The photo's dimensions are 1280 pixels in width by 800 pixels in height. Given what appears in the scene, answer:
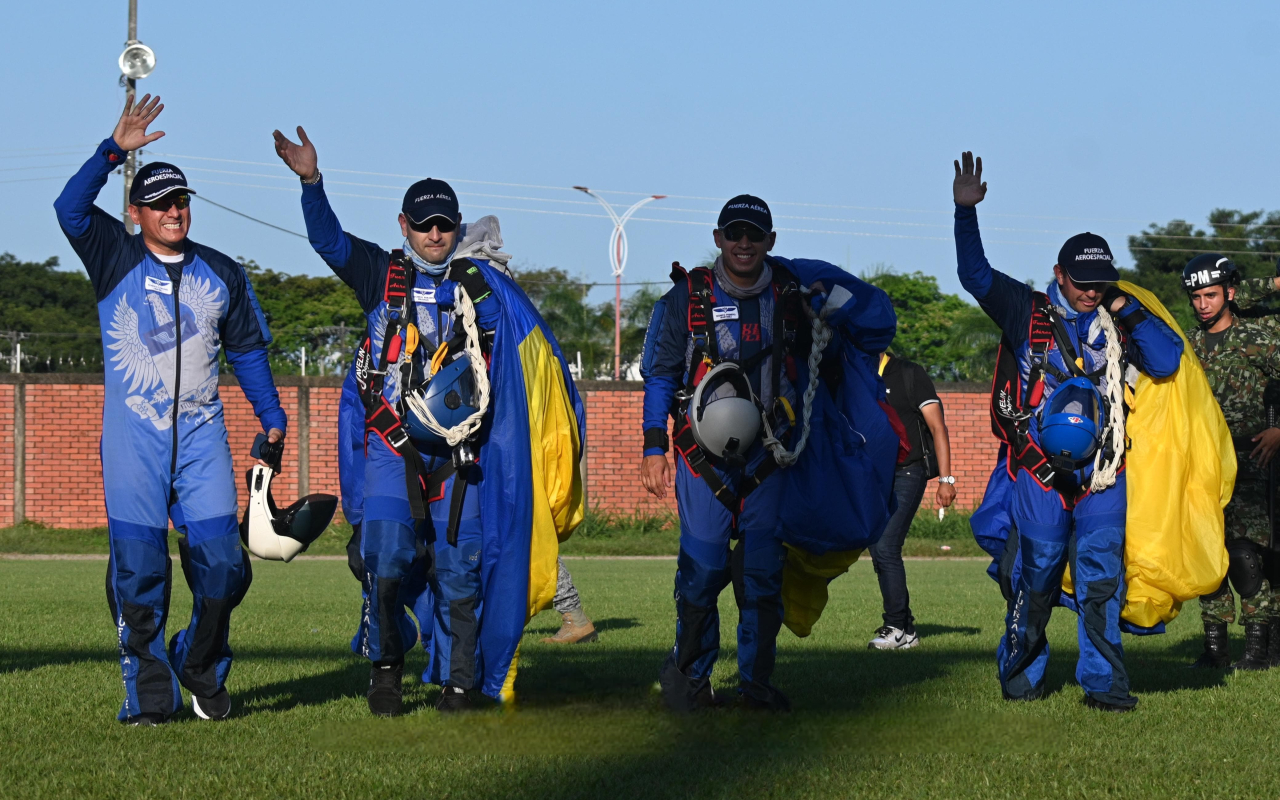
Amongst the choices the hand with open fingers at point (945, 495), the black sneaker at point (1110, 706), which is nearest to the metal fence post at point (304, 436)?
the hand with open fingers at point (945, 495)

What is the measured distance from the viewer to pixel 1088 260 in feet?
22.0

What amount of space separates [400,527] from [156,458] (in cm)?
103

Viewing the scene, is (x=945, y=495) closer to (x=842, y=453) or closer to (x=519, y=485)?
(x=842, y=453)

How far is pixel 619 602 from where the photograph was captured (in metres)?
12.5

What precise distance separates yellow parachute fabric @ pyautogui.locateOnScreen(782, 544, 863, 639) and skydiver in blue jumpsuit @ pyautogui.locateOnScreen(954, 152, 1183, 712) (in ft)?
2.72

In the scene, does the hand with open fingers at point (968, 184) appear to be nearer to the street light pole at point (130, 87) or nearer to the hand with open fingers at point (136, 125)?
the hand with open fingers at point (136, 125)

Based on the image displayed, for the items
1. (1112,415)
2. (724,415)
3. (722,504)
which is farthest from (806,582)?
(1112,415)

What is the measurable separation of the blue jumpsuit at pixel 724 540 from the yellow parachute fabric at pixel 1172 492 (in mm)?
1564

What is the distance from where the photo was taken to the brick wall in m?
25.8

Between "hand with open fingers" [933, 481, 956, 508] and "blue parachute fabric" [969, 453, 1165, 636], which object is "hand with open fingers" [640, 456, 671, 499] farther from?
"hand with open fingers" [933, 481, 956, 508]

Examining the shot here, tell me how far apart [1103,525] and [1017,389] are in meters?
0.74

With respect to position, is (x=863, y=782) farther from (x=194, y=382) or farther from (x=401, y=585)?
A: (x=194, y=382)

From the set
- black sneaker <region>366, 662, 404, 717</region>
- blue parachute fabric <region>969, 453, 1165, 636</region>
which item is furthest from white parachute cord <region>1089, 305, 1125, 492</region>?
black sneaker <region>366, 662, 404, 717</region>

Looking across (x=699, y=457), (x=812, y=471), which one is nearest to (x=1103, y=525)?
(x=812, y=471)
